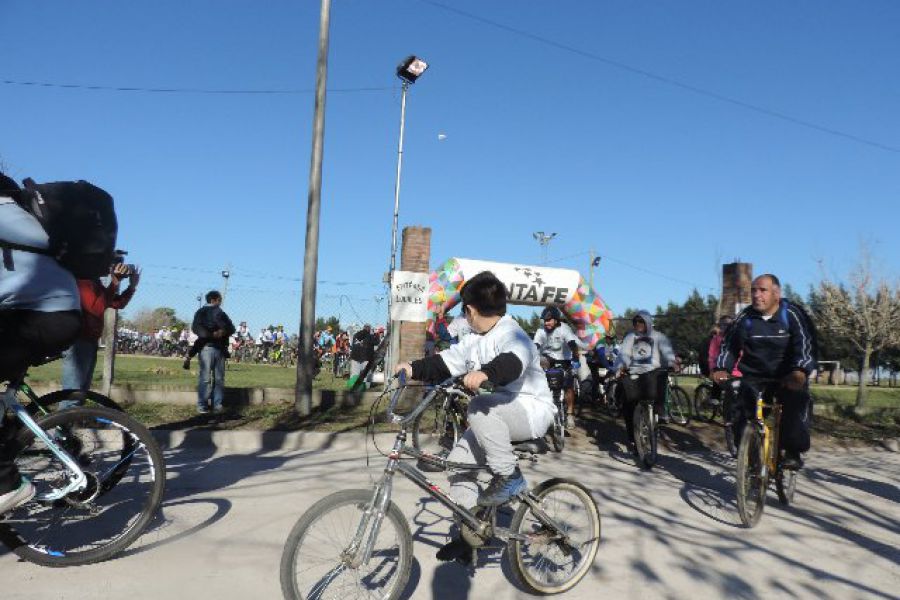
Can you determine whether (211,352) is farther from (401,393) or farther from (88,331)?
(401,393)

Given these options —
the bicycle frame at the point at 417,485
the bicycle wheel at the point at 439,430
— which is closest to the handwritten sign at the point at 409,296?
the bicycle wheel at the point at 439,430

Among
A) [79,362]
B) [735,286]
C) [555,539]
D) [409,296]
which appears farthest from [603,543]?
[735,286]

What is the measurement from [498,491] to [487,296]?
104 cm

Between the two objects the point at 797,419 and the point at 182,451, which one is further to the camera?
the point at 182,451

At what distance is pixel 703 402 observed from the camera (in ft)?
43.9

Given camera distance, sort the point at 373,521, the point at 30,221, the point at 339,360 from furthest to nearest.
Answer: the point at 339,360 → the point at 30,221 → the point at 373,521

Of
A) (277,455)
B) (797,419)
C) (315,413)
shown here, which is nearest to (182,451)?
(277,455)

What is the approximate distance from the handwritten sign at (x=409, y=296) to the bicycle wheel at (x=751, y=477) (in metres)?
7.36

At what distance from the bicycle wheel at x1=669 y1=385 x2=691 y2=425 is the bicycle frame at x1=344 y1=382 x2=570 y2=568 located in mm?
8286

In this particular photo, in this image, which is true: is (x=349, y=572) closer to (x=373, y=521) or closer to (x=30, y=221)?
(x=373, y=521)

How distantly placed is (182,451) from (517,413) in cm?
500

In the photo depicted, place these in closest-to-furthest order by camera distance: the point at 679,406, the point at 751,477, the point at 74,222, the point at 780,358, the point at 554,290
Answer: the point at 74,222
the point at 751,477
the point at 780,358
the point at 679,406
the point at 554,290

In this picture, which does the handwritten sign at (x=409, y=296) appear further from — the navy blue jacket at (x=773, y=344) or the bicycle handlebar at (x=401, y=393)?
the bicycle handlebar at (x=401, y=393)

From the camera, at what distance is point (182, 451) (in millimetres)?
7375
